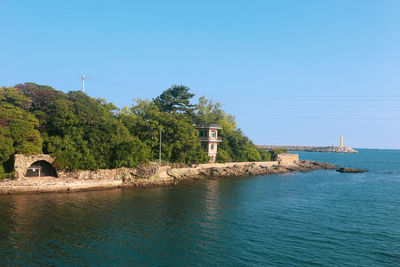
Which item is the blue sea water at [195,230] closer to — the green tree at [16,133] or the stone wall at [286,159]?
the green tree at [16,133]

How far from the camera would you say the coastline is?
38562mm

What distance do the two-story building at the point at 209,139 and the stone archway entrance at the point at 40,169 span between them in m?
33.4

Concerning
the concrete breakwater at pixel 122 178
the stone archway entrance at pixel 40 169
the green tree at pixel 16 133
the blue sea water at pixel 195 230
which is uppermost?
the green tree at pixel 16 133

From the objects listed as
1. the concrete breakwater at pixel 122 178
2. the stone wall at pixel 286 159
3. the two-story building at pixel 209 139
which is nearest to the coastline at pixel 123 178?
the concrete breakwater at pixel 122 178

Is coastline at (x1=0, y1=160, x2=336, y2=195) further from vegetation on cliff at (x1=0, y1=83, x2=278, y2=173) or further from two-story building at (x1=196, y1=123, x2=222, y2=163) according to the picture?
two-story building at (x1=196, y1=123, x2=222, y2=163)

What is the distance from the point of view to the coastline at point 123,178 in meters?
38.6

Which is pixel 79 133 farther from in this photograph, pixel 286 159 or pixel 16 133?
pixel 286 159

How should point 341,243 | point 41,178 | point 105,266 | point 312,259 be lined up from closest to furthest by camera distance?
point 105,266
point 312,259
point 341,243
point 41,178

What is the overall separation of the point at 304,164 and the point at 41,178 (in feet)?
250

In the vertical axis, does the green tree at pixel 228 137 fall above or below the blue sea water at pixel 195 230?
above

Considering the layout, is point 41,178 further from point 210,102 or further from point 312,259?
point 210,102

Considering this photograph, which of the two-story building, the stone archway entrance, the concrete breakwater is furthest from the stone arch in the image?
the two-story building

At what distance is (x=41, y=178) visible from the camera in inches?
1634

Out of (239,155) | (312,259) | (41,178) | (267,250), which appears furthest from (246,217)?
(239,155)
